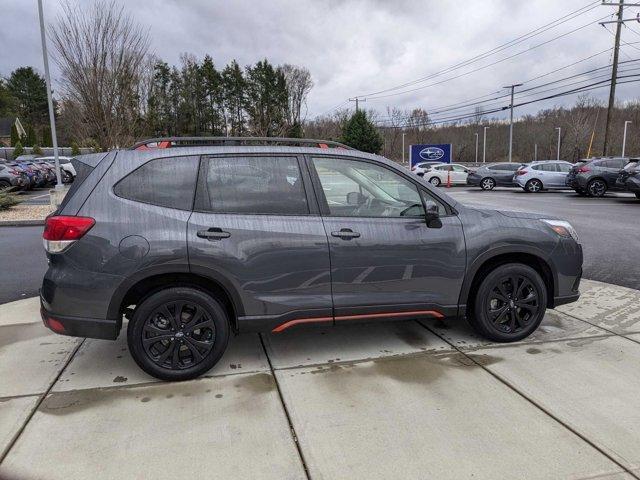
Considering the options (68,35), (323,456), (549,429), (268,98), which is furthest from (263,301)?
(268,98)

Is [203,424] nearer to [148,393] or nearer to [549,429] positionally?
[148,393]

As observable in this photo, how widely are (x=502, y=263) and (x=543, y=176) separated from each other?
68.7ft

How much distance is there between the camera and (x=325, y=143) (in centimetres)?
413

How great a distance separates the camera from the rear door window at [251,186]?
140 inches

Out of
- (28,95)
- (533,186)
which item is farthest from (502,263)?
(28,95)

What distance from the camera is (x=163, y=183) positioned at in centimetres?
351

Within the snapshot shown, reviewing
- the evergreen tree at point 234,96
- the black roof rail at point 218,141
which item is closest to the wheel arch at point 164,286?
the black roof rail at point 218,141

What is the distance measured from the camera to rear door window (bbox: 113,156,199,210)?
3.45 m

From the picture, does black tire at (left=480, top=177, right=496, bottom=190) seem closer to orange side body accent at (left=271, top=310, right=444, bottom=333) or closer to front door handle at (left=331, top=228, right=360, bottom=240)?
orange side body accent at (left=271, top=310, right=444, bottom=333)

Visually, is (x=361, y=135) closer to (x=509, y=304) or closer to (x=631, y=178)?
(x=631, y=178)

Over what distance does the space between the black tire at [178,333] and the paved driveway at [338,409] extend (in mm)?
135

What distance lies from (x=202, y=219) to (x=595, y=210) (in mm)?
14340

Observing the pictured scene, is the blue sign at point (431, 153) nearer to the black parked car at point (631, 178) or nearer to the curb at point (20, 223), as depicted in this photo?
the black parked car at point (631, 178)

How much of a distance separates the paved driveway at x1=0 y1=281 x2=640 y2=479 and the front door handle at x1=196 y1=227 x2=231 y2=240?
1.08 meters
